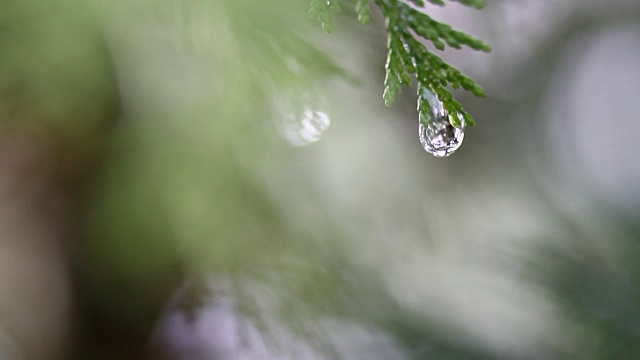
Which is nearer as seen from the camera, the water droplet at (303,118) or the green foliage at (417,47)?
the green foliage at (417,47)

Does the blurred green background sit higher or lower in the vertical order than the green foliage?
higher

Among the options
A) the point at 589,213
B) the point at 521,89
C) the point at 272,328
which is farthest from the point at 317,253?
the point at 521,89

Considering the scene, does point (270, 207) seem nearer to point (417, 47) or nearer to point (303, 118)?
point (303, 118)

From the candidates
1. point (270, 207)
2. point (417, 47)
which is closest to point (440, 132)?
point (417, 47)

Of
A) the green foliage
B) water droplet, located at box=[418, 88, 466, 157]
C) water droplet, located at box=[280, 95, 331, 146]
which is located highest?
water droplet, located at box=[280, 95, 331, 146]

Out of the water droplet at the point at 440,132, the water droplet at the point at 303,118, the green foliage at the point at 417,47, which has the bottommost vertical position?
the green foliage at the point at 417,47

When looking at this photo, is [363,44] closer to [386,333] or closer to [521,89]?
[386,333]
